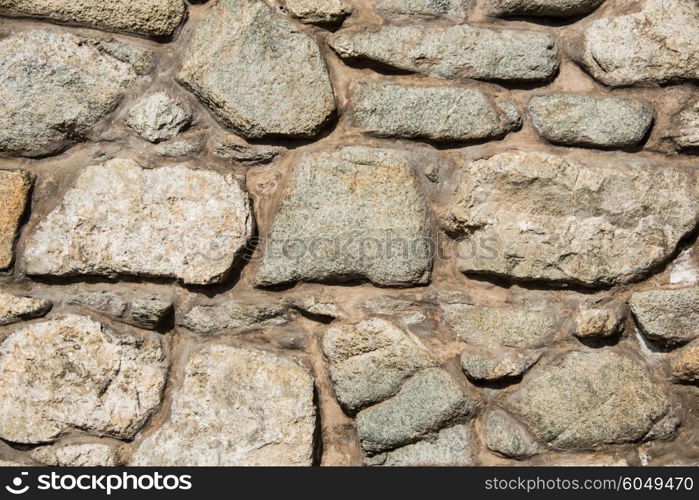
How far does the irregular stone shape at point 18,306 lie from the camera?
153 cm

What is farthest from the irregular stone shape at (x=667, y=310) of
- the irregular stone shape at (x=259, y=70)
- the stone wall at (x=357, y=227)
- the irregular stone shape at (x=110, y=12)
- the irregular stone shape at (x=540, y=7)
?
the irregular stone shape at (x=110, y=12)

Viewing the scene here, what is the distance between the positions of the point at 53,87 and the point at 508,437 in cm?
119

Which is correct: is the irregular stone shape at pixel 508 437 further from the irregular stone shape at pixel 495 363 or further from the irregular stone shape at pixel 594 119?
the irregular stone shape at pixel 594 119

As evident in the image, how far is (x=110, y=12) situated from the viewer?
150 centimetres

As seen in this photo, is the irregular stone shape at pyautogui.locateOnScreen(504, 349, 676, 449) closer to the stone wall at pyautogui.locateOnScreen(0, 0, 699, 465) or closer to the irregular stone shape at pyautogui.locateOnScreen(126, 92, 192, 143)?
the stone wall at pyautogui.locateOnScreen(0, 0, 699, 465)

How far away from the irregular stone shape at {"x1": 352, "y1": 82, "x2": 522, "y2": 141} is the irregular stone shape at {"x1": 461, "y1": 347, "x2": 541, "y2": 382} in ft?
1.47

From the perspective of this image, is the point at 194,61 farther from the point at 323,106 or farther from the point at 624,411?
the point at 624,411

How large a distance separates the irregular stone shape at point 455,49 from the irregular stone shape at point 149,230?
0.41 metres

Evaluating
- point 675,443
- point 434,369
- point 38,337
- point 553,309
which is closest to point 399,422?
point 434,369

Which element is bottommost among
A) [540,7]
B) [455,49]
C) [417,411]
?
[417,411]

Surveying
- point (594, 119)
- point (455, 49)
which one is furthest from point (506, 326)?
point (455, 49)

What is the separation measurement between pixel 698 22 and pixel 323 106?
2.58ft

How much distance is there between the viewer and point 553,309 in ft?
5.03

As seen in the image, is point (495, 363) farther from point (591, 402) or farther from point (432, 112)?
point (432, 112)
